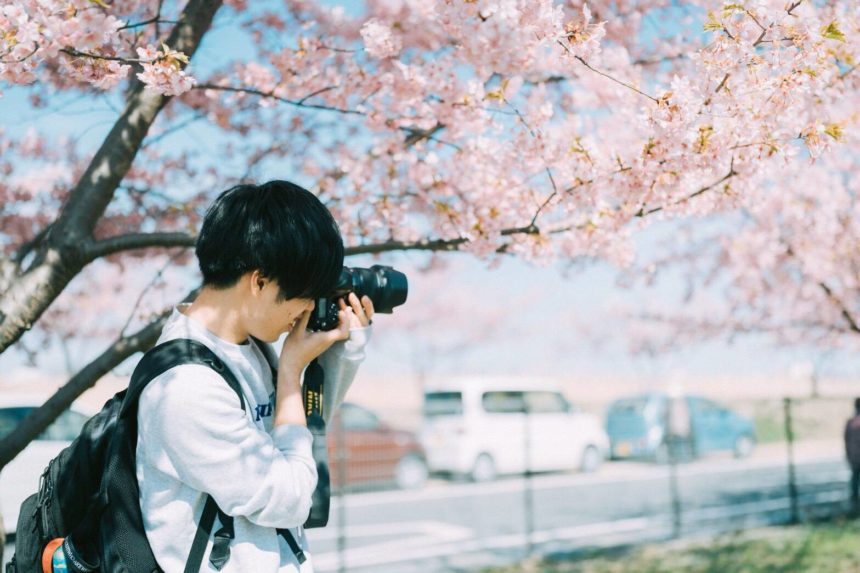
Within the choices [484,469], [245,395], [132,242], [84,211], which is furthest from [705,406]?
[245,395]

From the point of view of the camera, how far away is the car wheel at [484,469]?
41.2ft

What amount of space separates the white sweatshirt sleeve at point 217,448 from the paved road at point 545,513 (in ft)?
14.9

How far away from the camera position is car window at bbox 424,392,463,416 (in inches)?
500

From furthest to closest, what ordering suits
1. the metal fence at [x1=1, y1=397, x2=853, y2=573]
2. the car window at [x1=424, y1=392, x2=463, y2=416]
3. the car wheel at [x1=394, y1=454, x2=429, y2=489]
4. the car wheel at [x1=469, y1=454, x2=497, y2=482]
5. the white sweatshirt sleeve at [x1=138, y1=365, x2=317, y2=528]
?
the car window at [x1=424, y1=392, x2=463, y2=416] < the car wheel at [x1=469, y1=454, x2=497, y2=482] < the car wheel at [x1=394, y1=454, x2=429, y2=489] < the metal fence at [x1=1, y1=397, x2=853, y2=573] < the white sweatshirt sleeve at [x1=138, y1=365, x2=317, y2=528]

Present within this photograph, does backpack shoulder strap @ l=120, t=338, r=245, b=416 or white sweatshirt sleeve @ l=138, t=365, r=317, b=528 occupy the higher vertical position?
backpack shoulder strap @ l=120, t=338, r=245, b=416

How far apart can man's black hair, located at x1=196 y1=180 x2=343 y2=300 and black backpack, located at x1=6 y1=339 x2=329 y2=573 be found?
159 mm

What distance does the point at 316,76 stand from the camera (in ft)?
9.82

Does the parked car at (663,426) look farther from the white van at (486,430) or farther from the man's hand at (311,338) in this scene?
the man's hand at (311,338)

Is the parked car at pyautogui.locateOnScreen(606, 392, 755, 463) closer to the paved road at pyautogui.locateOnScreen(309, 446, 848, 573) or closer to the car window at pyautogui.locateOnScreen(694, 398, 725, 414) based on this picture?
the car window at pyautogui.locateOnScreen(694, 398, 725, 414)

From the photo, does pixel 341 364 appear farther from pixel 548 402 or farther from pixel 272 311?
pixel 548 402

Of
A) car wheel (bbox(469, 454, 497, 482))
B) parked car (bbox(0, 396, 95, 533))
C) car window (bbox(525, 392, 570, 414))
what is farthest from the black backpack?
car window (bbox(525, 392, 570, 414))

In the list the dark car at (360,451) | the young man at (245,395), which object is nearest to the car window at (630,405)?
the dark car at (360,451)

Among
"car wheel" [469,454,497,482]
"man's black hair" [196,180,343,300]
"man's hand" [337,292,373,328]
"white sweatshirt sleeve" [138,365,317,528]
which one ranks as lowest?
"car wheel" [469,454,497,482]

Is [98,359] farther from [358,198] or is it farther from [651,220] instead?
[651,220]
